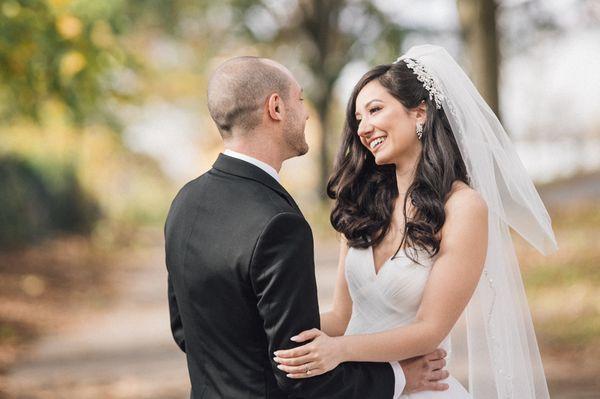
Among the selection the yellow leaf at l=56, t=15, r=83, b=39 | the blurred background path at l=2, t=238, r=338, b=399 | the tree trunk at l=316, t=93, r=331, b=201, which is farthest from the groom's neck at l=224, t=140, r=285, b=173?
the tree trunk at l=316, t=93, r=331, b=201

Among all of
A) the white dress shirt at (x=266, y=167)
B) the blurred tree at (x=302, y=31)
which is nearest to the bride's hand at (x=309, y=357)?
the white dress shirt at (x=266, y=167)

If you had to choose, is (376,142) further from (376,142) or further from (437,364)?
(437,364)

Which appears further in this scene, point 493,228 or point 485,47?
point 485,47

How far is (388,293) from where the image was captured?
3.29 metres

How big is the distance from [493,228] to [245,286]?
4.45 ft

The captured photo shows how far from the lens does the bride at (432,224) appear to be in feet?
10.0

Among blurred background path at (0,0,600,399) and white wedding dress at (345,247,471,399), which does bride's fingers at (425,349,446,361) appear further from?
blurred background path at (0,0,600,399)

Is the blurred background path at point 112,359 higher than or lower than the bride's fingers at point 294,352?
higher

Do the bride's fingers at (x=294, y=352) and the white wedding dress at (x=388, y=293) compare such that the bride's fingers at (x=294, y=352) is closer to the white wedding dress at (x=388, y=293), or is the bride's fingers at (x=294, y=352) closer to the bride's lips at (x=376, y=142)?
the white wedding dress at (x=388, y=293)

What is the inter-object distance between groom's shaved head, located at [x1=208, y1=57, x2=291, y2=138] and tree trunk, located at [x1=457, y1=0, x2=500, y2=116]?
1032 cm

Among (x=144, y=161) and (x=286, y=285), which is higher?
(x=144, y=161)

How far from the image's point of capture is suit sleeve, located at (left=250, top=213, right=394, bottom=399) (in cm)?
251

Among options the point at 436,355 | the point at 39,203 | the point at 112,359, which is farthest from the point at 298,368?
the point at 39,203

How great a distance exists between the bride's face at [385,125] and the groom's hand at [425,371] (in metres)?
0.81
